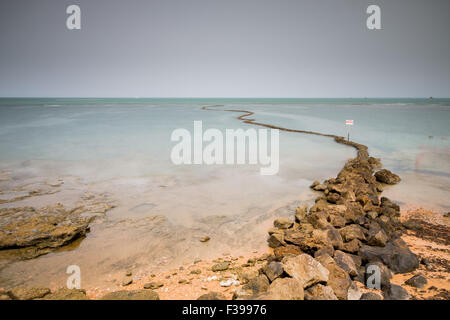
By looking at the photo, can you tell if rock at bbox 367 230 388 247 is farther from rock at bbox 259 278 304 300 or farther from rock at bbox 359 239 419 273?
rock at bbox 259 278 304 300

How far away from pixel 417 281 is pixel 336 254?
1.24m

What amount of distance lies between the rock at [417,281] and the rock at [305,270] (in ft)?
5.08

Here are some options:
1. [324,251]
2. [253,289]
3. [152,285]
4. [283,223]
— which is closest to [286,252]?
[324,251]

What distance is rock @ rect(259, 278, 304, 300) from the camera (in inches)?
122

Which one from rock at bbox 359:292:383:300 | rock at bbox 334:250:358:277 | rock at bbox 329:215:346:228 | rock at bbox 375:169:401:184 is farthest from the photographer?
rock at bbox 375:169:401:184

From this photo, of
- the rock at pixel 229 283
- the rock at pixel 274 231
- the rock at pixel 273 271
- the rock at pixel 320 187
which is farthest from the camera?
the rock at pixel 320 187

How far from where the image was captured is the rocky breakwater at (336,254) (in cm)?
336

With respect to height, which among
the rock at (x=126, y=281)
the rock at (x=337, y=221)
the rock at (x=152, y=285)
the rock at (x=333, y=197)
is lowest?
the rock at (x=126, y=281)

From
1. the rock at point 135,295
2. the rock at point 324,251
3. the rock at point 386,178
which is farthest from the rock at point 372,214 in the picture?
the rock at point 135,295

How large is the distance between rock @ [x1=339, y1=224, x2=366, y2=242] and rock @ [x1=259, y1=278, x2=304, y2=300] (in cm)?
231

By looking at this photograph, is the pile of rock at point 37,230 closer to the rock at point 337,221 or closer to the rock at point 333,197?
the rock at point 337,221

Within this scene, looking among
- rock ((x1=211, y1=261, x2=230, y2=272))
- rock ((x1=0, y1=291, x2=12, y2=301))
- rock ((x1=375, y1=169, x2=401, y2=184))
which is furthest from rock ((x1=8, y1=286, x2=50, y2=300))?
rock ((x1=375, y1=169, x2=401, y2=184))

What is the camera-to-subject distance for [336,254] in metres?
4.29

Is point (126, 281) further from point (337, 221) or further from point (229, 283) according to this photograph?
point (337, 221)
